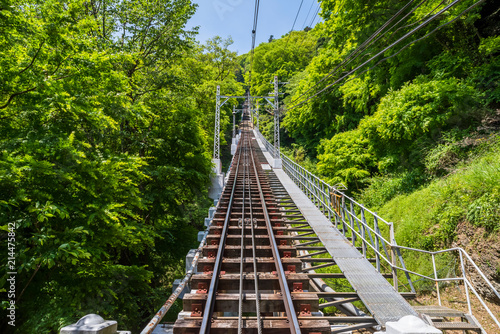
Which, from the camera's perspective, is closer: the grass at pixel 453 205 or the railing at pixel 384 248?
the railing at pixel 384 248

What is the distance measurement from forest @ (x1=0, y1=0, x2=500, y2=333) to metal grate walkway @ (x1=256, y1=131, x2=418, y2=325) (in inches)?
99.2

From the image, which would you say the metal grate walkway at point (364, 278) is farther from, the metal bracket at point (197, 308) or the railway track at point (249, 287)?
the metal bracket at point (197, 308)

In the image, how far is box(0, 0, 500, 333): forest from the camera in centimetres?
545

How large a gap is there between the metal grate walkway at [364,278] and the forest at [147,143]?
99.2 inches

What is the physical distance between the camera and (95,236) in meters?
6.27

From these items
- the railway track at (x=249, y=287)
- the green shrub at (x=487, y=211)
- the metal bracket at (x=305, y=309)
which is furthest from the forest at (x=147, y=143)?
the metal bracket at (x=305, y=309)

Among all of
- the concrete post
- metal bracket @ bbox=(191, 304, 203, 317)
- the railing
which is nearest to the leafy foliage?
metal bracket @ bbox=(191, 304, 203, 317)

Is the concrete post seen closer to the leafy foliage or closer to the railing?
the leafy foliage

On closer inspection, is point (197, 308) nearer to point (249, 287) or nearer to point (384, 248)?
point (249, 287)

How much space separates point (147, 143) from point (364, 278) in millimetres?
9952

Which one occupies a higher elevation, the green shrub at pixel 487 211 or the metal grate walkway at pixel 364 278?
the green shrub at pixel 487 211

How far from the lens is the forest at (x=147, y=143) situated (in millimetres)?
5453

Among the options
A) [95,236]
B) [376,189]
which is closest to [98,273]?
[95,236]

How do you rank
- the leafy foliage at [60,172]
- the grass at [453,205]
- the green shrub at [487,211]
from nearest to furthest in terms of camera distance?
the leafy foliage at [60,172] → the green shrub at [487,211] → the grass at [453,205]
